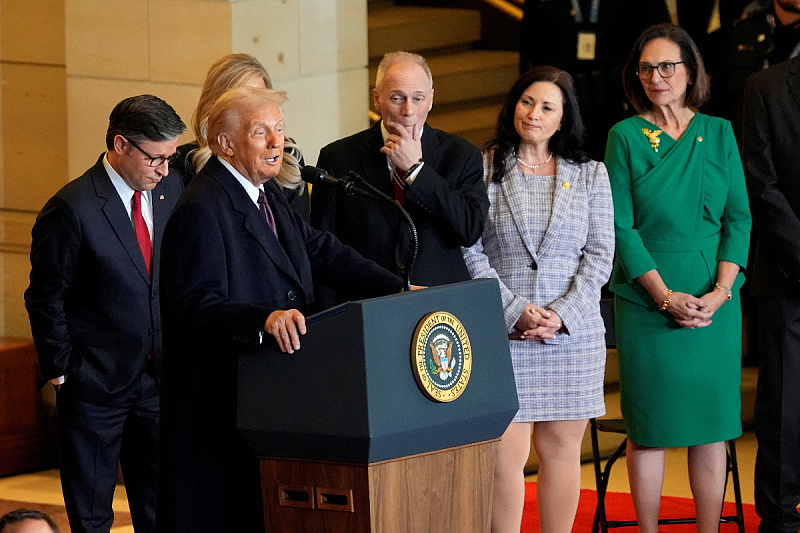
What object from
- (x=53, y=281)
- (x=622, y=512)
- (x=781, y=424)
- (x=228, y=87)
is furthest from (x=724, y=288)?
(x=53, y=281)

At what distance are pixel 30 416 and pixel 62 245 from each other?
2294 mm

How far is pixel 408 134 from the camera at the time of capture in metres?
3.72

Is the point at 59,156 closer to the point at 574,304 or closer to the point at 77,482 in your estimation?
the point at 77,482

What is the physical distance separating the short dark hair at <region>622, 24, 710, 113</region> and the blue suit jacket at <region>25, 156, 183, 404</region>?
5.44ft

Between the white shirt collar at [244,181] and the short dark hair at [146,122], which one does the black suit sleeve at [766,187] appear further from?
the white shirt collar at [244,181]

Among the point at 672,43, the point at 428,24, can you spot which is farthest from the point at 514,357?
the point at 428,24

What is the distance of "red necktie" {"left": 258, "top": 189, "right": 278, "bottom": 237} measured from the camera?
314 centimetres

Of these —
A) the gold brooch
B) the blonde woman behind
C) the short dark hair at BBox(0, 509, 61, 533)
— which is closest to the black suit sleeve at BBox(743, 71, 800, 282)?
the gold brooch

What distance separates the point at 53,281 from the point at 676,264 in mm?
1966

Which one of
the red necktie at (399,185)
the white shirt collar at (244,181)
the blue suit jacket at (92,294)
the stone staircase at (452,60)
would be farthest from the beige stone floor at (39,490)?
the stone staircase at (452,60)

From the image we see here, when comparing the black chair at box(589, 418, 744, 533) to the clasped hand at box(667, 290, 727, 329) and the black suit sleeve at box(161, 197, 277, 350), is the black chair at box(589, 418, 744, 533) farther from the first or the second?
the black suit sleeve at box(161, 197, 277, 350)

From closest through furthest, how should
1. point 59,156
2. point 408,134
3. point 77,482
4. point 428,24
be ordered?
point 408,134 < point 77,482 < point 59,156 < point 428,24

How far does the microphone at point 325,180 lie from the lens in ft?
9.64

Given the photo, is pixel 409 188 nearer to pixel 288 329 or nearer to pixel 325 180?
pixel 325 180
